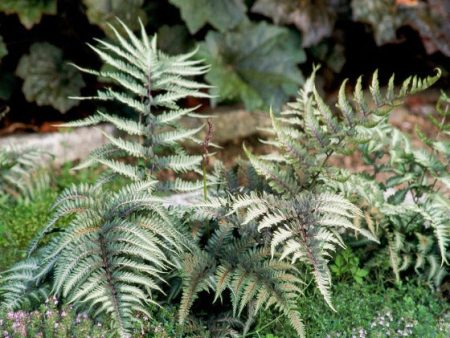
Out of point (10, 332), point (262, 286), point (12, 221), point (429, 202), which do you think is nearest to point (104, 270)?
point (10, 332)

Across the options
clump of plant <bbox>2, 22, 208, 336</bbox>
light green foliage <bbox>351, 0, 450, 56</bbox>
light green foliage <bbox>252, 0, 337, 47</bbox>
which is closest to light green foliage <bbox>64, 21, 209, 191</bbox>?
clump of plant <bbox>2, 22, 208, 336</bbox>

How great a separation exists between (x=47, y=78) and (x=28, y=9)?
0.53 meters

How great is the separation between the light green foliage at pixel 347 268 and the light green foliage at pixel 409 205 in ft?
0.57

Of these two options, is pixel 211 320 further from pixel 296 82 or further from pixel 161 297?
pixel 296 82

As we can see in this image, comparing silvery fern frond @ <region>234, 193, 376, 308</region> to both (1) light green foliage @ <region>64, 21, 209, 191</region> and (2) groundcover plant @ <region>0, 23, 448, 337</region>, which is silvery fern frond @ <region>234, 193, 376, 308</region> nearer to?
(2) groundcover plant @ <region>0, 23, 448, 337</region>

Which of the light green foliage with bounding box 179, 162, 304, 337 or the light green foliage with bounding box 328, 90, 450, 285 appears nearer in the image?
the light green foliage with bounding box 179, 162, 304, 337

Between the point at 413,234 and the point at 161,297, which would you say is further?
the point at 413,234

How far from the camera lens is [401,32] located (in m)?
6.26

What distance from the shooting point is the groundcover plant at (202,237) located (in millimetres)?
3189

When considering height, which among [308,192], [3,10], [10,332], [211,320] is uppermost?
[3,10]

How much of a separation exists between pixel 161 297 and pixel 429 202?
4.81ft

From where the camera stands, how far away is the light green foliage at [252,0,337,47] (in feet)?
18.8

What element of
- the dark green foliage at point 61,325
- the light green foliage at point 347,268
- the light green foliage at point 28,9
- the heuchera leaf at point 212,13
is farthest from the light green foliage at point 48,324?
the heuchera leaf at point 212,13

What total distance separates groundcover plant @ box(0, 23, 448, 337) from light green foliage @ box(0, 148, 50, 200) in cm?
109
